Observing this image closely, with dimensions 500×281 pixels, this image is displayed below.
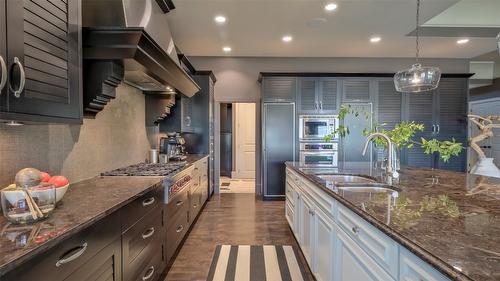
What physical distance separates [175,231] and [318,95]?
3.71 metres

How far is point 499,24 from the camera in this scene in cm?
410

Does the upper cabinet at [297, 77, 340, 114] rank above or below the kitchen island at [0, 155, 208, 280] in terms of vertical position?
above

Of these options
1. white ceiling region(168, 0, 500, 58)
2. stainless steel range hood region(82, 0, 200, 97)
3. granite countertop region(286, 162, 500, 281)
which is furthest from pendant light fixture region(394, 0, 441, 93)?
stainless steel range hood region(82, 0, 200, 97)

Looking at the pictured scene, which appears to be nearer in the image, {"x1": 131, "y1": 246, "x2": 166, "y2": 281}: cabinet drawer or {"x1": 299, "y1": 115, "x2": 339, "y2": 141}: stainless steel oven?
{"x1": 131, "y1": 246, "x2": 166, "y2": 281}: cabinet drawer

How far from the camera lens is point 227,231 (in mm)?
3537

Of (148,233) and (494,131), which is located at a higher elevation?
(494,131)

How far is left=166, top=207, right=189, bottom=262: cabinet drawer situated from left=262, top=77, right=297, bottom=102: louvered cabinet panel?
2905 millimetres

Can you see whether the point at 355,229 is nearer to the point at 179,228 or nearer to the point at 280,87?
the point at 179,228

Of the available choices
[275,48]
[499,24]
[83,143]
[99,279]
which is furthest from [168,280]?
[499,24]

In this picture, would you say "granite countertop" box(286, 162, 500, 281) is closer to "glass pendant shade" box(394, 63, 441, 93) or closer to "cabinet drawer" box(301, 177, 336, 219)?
"cabinet drawer" box(301, 177, 336, 219)

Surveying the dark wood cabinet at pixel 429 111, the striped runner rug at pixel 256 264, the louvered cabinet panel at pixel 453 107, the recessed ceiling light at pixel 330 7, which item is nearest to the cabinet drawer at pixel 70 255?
the striped runner rug at pixel 256 264

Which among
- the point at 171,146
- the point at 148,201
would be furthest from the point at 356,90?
the point at 148,201

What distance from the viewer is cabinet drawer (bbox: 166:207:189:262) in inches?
97.2

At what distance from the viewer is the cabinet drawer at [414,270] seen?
2.55 ft
